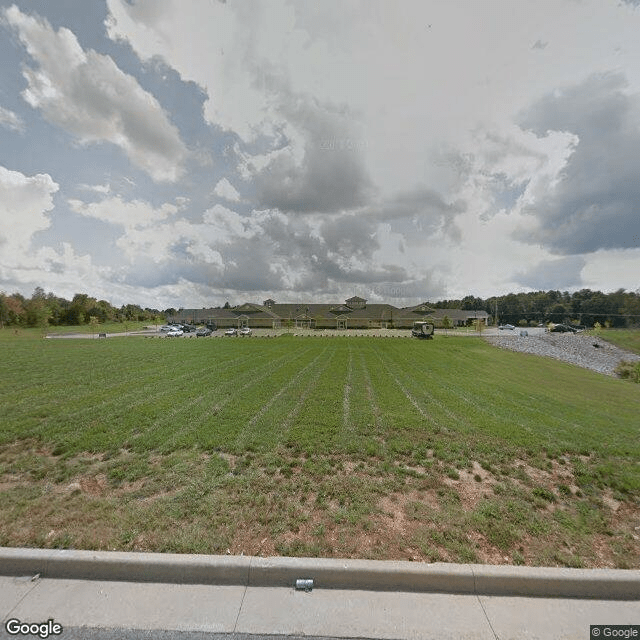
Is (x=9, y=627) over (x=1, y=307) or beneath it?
beneath

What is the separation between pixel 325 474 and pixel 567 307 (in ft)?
431

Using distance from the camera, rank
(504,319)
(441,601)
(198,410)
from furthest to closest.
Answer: (504,319)
(198,410)
(441,601)

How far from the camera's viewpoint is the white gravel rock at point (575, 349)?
30856 mm

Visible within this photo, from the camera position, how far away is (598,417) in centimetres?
830

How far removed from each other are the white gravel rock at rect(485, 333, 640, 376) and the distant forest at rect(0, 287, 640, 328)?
50.2m

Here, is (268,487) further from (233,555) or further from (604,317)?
(604,317)

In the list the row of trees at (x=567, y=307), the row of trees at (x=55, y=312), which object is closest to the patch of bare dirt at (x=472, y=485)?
the row of trees at (x=55, y=312)

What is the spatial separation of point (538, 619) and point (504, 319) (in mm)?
129892

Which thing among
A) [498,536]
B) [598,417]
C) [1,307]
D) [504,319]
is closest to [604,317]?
[504,319]

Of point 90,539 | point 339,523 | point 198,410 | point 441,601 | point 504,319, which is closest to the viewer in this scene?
point 441,601

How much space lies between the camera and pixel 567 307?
339 feet

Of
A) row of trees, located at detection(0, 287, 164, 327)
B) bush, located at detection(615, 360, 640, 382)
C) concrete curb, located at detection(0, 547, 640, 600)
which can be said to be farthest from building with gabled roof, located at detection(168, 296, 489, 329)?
concrete curb, located at detection(0, 547, 640, 600)

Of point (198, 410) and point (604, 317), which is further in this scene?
point (604, 317)

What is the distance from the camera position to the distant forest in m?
66.1
